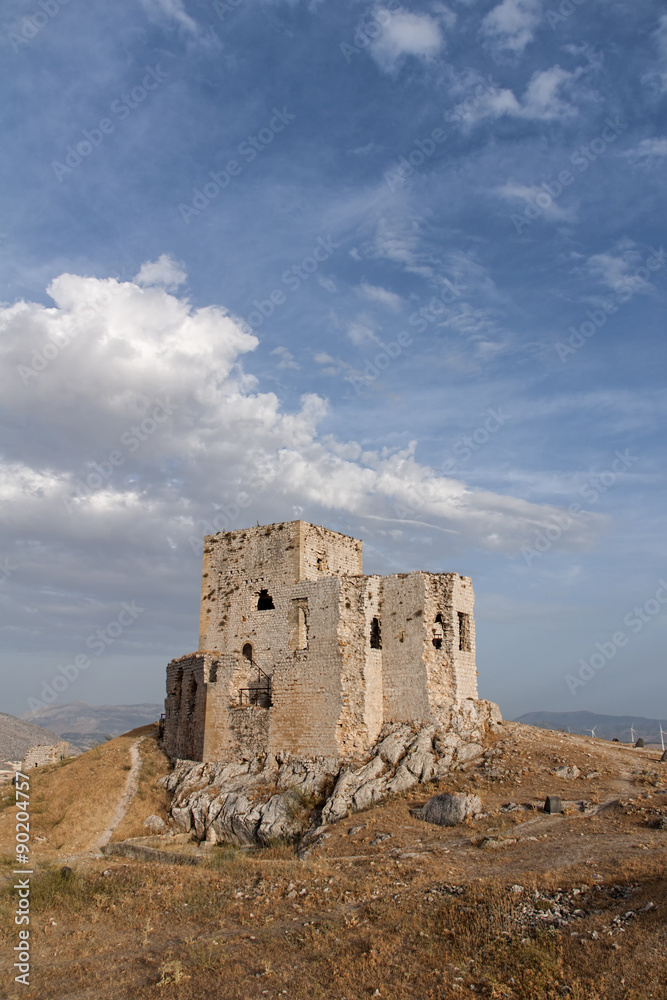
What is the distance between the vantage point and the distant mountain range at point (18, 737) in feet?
279

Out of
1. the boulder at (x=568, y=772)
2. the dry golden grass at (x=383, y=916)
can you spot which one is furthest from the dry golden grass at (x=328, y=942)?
the boulder at (x=568, y=772)

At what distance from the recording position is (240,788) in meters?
26.0

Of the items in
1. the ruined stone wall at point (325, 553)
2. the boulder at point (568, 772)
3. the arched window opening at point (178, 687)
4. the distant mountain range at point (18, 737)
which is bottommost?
the distant mountain range at point (18, 737)

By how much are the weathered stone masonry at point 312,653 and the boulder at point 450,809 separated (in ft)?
17.6

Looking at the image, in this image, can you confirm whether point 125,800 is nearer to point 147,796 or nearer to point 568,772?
point 147,796

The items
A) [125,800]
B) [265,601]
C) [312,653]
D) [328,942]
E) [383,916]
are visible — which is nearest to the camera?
[328,942]

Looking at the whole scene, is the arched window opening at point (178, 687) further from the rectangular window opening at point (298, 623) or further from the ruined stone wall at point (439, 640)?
the ruined stone wall at point (439, 640)

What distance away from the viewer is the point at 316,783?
24688 mm

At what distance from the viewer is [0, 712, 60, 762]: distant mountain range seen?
85.0m

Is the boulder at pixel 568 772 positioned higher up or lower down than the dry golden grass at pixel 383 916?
higher up

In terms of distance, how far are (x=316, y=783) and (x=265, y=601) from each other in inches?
329

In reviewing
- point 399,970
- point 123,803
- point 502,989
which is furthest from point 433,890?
point 123,803

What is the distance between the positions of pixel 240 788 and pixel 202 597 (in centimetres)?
926

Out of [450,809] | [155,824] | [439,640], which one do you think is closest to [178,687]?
[155,824]
